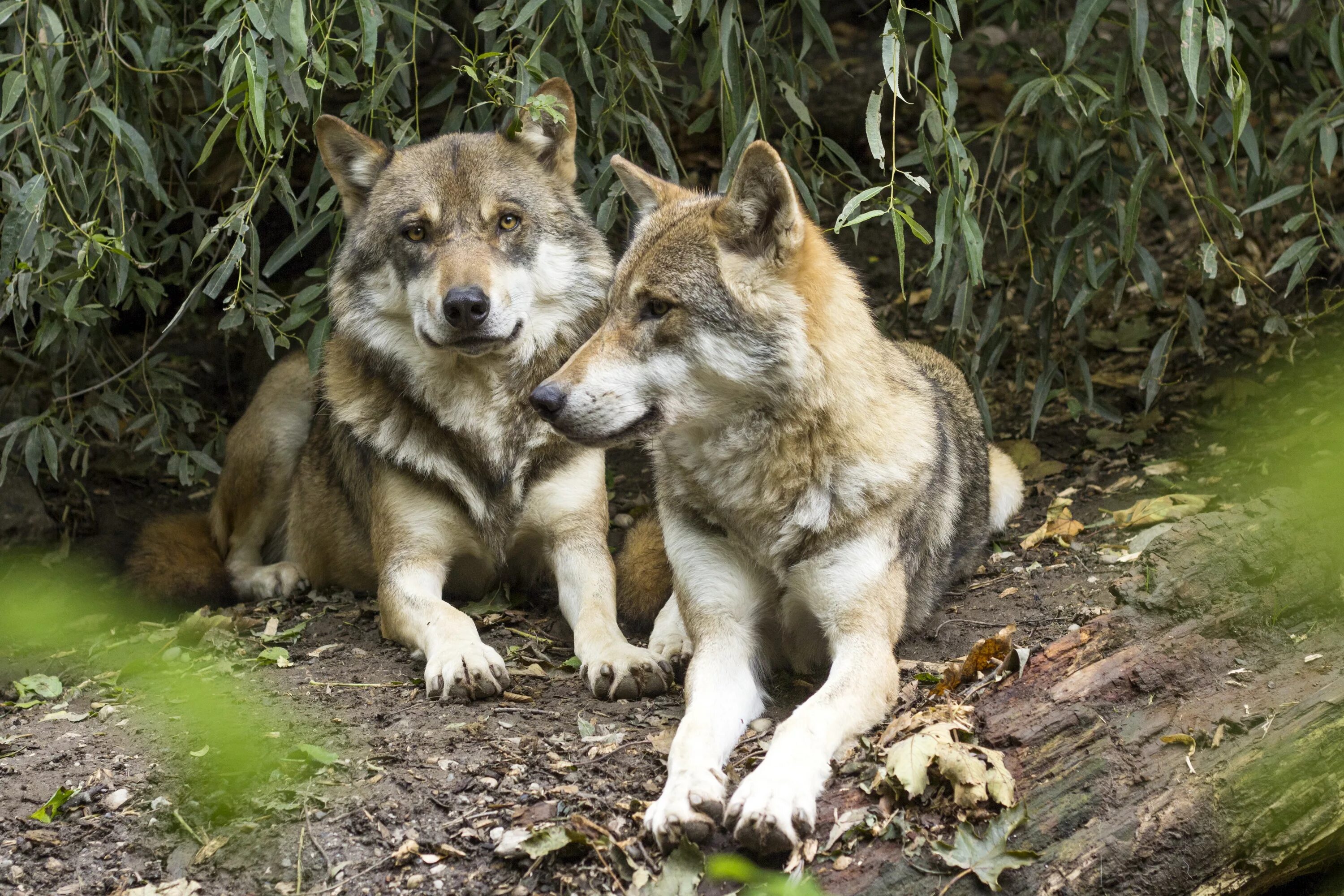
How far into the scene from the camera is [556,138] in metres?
4.89

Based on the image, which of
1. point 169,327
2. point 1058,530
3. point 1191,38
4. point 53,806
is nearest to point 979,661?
point 1058,530

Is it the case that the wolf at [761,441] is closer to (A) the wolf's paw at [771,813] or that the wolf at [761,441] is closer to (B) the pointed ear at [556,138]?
(A) the wolf's paw at [771,813]

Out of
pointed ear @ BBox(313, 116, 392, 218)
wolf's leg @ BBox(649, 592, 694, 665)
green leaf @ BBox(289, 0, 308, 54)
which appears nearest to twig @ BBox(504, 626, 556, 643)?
wolf's leg @ BBox(649, 592, 694, 665)

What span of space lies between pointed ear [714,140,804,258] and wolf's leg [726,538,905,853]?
0.96m

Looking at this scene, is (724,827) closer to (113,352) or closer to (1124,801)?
(1124,801)

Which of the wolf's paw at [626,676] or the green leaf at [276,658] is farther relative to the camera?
the green leaf at [276,658]

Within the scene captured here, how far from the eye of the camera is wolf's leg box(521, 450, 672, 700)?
427cm

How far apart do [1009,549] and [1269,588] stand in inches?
54.9

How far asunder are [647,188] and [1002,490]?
86.2 inches

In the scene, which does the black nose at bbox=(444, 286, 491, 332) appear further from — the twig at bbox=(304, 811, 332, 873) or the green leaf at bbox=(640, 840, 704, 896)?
the green leaf at bbox=(640, 840, 704, 896)

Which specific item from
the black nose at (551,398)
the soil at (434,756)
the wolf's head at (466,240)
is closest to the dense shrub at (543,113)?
the wolf's head at (466,240)

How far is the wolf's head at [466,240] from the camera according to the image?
448cm

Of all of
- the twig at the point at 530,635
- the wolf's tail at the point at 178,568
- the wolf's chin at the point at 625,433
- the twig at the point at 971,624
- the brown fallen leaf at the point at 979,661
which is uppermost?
the wolf's chin at the point at 625,433

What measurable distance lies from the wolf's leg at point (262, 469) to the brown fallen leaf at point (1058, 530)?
3.44 m
